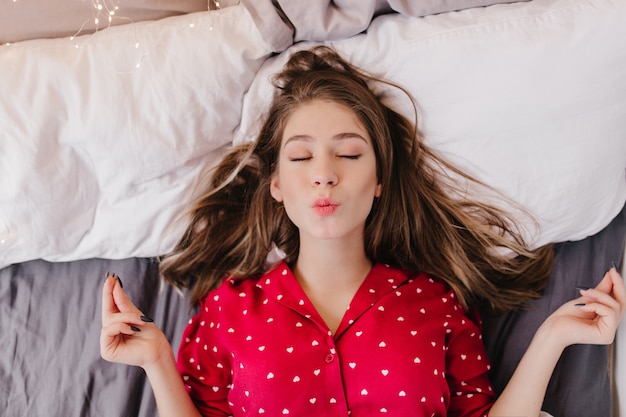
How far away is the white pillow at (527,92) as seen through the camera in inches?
55.0

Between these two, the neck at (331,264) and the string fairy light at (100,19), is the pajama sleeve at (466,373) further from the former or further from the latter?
the string fairy light at (100,19)

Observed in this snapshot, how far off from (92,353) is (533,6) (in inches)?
52.2

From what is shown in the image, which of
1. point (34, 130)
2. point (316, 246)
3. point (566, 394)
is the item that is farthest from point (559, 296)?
point (34, 130)

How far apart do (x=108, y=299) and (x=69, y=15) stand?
0.72 m

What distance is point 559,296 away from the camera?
1.60m

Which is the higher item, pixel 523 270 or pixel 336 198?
pixel 336 198

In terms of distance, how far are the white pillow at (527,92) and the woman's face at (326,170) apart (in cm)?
16

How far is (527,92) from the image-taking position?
1.42 m

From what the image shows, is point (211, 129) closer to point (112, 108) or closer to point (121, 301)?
point (112, 108)

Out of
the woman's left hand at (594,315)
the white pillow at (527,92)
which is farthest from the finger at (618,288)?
the white pillow at (527,92)

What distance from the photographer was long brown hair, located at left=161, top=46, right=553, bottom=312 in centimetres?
152

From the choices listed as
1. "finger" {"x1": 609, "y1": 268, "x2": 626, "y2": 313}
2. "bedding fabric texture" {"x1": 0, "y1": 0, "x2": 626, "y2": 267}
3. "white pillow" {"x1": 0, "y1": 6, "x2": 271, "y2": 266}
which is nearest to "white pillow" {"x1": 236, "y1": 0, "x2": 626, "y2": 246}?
"bedding fabric texture" {"x1": 0, "y1": 0, "x2": 626, "y2": 267}

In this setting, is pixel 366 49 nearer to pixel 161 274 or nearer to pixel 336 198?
pixel 336 198

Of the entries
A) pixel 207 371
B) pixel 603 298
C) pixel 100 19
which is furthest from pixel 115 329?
pixel 603 298
